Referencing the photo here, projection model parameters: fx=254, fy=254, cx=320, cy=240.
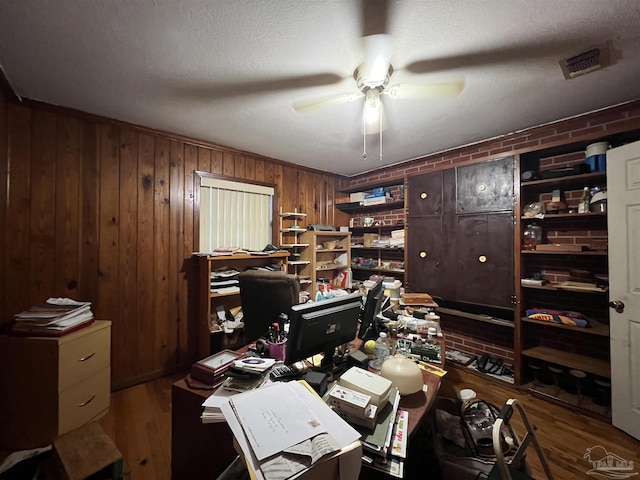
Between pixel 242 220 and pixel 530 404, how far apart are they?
Result: 3392 mm

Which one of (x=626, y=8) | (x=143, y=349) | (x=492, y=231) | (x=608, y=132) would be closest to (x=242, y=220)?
(x=143, y=349)

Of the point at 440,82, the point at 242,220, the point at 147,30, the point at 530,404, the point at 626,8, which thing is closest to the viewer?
the point at 626,8

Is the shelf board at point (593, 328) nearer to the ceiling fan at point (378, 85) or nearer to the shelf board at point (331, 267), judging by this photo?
the ceiling fan at point (378, 85)

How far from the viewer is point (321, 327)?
49.3 inches

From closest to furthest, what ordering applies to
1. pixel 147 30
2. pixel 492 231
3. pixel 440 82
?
pixel 147 30, pixel 440 82, pixel 492 231

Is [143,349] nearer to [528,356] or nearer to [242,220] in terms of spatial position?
[242,220]

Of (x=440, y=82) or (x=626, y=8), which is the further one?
(x=440, y=82)

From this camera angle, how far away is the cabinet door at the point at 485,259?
2.49 meters

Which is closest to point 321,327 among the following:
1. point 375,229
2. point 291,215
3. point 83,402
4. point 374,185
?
point 83,402

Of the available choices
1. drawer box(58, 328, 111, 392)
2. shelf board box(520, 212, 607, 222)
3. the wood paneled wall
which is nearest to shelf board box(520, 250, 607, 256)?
shelf board box(520, 212, 607, 222)

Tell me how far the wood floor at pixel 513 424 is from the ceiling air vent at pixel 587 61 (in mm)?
2412

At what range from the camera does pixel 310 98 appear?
1.93 meters

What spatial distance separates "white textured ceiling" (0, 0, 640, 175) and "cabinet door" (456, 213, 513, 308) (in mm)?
944

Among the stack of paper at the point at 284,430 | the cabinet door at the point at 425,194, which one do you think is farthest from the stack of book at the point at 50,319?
the cabinet door at the point at 425,194
